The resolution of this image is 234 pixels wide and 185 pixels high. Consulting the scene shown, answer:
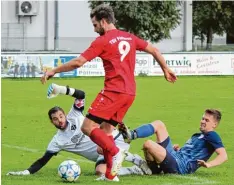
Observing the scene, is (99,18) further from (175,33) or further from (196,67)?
(175,33)

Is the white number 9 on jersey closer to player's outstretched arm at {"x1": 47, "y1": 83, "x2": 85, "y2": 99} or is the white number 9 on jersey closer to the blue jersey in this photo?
player's outstretched arm at {"x1": 47, "y1": 83, "x2": 85, "y2": 99}

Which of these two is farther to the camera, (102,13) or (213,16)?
(213,16)

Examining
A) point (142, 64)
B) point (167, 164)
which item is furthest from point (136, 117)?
point (142, 64)

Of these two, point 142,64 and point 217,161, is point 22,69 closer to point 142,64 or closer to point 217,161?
point 142,64

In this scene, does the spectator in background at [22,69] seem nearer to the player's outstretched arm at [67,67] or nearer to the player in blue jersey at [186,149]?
→ the player in blue jersey at [186,149]

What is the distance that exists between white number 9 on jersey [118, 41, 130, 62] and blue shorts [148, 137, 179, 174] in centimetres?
154

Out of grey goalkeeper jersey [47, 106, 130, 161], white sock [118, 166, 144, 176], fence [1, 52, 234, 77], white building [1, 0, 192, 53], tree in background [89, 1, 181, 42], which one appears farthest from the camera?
white building [1, 0, 192, 53]

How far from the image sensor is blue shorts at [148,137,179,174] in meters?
10.9

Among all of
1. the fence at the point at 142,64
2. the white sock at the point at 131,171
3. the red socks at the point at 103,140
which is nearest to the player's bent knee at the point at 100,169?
the white sock at the point at 131,171

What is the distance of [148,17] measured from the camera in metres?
57.2

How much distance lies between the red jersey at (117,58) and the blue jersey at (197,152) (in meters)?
1.32

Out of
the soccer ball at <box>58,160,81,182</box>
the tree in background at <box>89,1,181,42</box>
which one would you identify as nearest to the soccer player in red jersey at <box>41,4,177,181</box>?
the soccer ball at <box>58,160,81,182</box>

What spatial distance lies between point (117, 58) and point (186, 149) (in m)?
1.83

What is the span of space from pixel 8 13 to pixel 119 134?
161 ft
